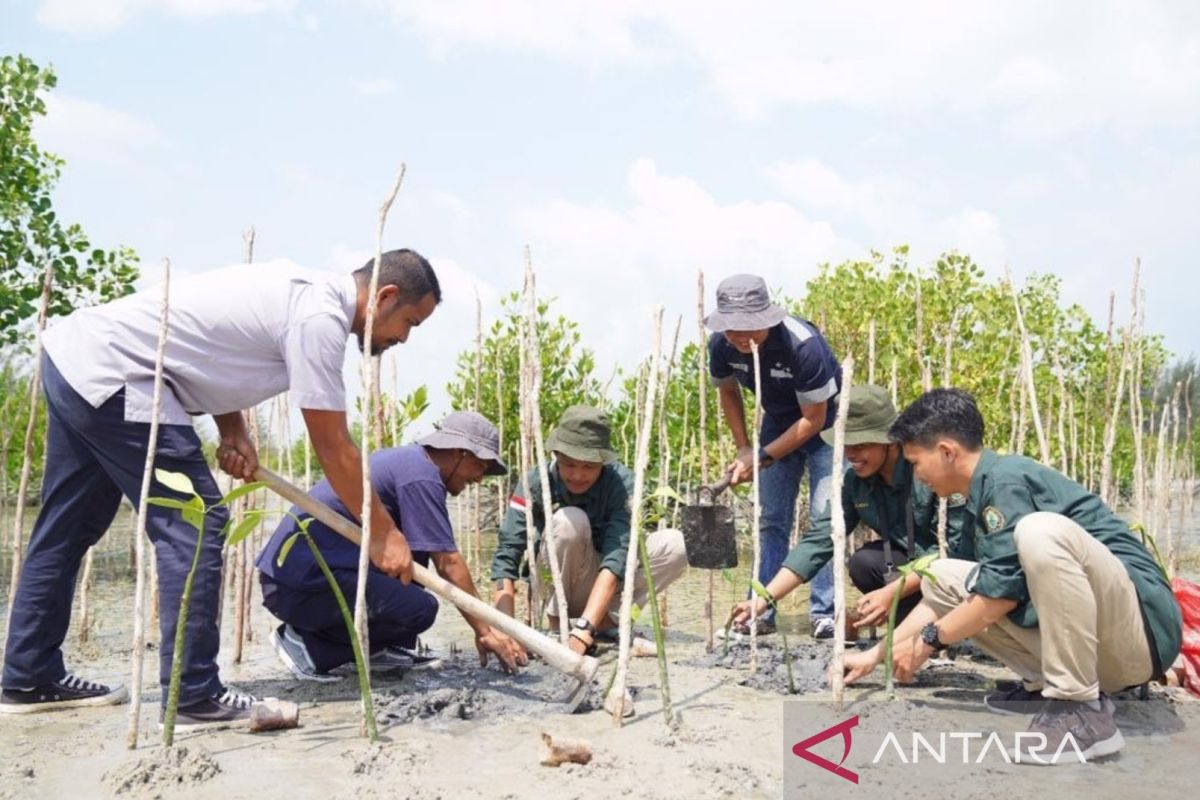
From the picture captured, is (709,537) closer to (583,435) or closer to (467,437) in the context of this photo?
(583,435)

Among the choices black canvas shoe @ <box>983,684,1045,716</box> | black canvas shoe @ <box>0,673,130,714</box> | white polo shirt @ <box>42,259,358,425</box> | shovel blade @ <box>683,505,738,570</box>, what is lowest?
black canvas shoe @ <box>0,673,130,714</box>

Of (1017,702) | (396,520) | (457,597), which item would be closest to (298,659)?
(396,520)

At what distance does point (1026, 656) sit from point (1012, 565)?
407 mm

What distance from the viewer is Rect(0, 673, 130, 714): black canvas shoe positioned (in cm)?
307

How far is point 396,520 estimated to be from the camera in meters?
3.45

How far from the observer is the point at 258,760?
253cm

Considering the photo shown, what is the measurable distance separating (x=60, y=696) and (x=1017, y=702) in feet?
9.95

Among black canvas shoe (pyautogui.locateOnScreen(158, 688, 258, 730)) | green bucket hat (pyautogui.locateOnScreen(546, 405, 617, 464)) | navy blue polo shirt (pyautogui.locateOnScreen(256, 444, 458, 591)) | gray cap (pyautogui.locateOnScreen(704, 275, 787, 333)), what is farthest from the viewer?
gray cap (pyautogui.locateOnScreen(704, 275, 787, 333))

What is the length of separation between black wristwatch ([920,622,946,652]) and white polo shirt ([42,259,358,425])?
6.05 ft

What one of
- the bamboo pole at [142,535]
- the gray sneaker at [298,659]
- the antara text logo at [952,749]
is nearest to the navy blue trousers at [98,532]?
the bamboo pole at [142,535]

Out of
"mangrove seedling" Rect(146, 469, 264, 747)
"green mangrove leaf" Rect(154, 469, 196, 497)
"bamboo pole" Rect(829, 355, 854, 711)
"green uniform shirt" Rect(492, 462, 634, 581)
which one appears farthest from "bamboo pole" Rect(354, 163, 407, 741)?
"bamboo pole" Rect(829, 355, 854, 711)

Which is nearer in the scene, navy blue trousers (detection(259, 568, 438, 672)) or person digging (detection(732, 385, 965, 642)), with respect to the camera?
navy blue trousers (detection(259, 568, 438, 672))

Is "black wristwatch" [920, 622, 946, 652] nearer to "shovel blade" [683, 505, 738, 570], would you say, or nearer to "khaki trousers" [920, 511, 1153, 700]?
"khaki trousers" [920, 511, 1153, 700]

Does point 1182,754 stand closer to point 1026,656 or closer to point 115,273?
point 1026,656
